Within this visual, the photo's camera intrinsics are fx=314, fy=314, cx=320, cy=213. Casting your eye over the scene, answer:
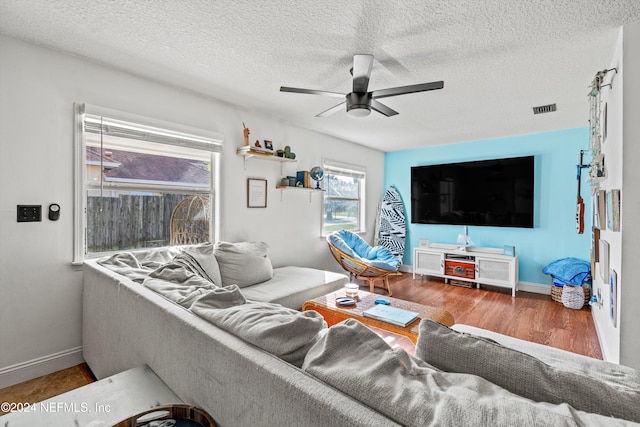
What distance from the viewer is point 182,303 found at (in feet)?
4.45

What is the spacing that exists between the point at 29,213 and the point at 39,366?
1.07 meters

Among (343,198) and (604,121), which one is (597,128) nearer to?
(604,121)

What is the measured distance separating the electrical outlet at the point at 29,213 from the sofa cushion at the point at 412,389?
233 centimetres

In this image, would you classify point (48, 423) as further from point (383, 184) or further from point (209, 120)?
point (383, 184)

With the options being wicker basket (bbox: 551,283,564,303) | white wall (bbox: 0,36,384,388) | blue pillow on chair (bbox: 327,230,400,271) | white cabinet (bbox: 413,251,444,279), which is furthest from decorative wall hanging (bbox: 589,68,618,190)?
white wall (bbox: 0,36,384,388)

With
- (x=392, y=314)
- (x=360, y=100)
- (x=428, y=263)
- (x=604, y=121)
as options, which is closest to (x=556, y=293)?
(x=428, y=263)

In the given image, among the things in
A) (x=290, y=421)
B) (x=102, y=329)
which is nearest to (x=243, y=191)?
(x=102, y=329)

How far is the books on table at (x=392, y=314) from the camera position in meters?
2.15

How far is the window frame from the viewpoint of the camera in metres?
4.62

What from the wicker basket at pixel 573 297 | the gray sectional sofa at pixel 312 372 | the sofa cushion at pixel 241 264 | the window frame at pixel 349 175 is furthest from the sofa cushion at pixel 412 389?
the wicker basket at pixel 573 297

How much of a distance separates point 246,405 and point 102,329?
1.56m

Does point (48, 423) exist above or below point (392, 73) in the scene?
below

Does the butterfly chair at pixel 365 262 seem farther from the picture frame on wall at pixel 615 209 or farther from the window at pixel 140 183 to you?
the picture frame on wall at pixel 615 209

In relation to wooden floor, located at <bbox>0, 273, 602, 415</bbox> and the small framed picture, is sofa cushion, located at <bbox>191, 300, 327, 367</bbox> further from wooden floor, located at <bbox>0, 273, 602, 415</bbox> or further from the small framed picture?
the small framed picture
